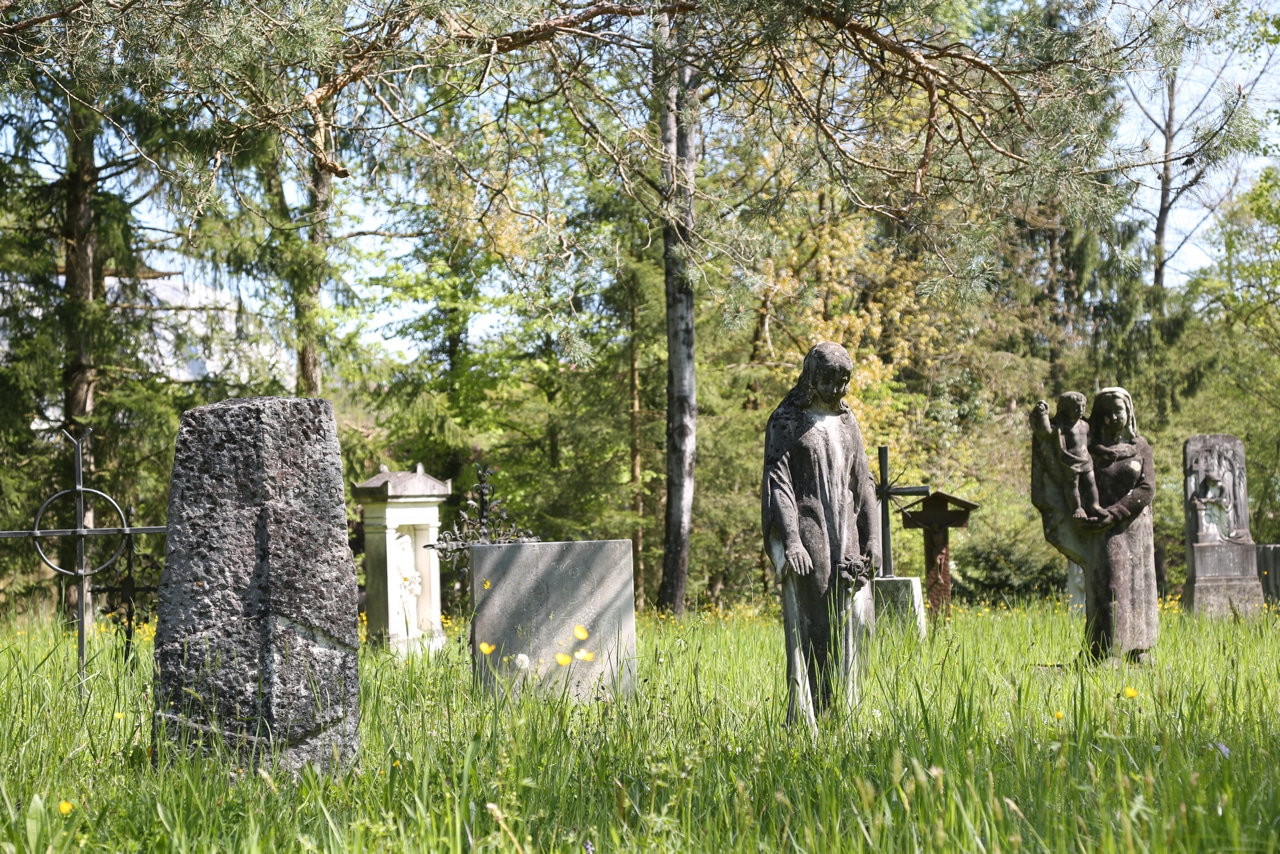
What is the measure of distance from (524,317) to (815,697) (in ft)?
52.8

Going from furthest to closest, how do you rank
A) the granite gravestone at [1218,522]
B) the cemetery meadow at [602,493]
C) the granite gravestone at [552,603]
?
the granite gravestone at [1218,522]
the granite gravestone at [552,603]
the cemetery meadow at [602,493]

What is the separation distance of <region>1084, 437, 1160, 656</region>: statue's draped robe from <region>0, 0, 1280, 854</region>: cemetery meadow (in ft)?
0.08

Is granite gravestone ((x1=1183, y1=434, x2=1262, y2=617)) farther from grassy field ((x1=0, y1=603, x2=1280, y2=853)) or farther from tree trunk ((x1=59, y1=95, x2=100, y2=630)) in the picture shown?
tree trunk ((x1=59, y1=95, x2=100, y2=630))

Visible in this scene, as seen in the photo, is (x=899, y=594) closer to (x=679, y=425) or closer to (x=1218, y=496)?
(x=679, y=425)

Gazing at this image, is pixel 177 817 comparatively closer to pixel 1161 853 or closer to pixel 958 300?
pixel 1161 853

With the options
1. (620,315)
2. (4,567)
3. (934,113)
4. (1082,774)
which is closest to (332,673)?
(1082,774)

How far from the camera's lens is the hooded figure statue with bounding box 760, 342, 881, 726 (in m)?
4.74

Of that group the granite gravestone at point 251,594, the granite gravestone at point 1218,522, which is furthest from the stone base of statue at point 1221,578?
the granite gravestone at point 251,594

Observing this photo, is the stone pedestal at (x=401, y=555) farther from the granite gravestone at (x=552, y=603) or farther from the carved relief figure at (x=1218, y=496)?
the carved relief figure at (x=1218, y=496)

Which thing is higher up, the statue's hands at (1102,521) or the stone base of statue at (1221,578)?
the statue's hands at (1102,521)

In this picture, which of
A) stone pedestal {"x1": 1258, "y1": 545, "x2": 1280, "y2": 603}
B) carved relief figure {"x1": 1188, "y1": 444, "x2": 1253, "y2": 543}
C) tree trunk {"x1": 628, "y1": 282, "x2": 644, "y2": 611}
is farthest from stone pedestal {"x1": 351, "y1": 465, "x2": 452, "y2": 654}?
stone pedestal {"x1": 1258, "y1": 545, "x2": 1280, "y2": 603}

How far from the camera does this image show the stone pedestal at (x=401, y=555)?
1002cm

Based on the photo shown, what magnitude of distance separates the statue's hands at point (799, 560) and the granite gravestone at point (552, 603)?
2030 mm

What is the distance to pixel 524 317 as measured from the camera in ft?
66.8
